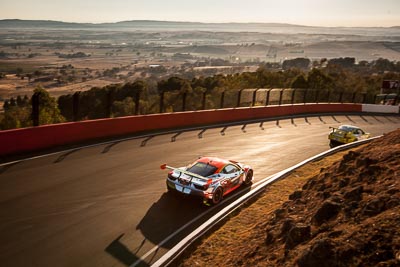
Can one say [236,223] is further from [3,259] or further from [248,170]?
[3,259]

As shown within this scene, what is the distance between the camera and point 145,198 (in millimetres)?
10797

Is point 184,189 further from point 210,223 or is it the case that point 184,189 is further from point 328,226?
point 328,226

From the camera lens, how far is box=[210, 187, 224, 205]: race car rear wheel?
1072 cm

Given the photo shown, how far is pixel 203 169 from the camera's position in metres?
11.3

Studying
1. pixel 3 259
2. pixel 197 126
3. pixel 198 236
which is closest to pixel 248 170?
pixel 198 236

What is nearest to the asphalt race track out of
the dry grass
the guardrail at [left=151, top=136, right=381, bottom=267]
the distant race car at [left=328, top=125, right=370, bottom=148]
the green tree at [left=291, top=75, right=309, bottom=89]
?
the guardrail at [left=151, top=136, right=381, bottom=267]

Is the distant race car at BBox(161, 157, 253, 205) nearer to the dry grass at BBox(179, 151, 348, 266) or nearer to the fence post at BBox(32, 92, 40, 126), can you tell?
the dry grass at BBox(179, 151, 348, 266)

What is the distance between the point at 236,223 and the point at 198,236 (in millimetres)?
1157

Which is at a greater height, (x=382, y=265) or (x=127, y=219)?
(x=382, y=265)

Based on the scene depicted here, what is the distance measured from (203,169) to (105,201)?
3.01 meters

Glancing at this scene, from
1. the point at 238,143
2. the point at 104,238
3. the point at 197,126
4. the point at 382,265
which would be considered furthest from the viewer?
the point at 197,126

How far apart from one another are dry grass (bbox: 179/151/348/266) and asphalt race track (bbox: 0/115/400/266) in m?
0.81

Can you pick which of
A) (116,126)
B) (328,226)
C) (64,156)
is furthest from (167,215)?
(116,126)

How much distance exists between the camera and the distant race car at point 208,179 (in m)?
10.5
